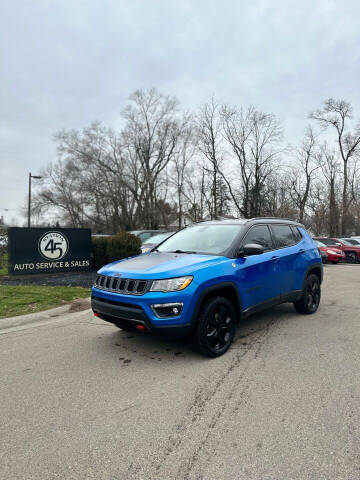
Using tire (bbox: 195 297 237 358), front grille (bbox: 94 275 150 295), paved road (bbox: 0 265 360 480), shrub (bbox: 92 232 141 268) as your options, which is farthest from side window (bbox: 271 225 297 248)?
shrub (bbox: 92 232 141 268)

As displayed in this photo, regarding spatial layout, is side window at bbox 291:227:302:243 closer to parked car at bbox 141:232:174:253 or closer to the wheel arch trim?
the wheel arch trim

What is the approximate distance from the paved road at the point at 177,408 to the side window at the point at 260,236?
4.60 ft

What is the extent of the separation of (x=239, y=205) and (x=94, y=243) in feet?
81.0

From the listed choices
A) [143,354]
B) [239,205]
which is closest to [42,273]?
[143,354]

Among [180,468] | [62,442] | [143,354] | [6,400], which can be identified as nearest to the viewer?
[180,468]

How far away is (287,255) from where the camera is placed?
5371mm

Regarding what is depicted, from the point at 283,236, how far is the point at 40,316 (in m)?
4.61

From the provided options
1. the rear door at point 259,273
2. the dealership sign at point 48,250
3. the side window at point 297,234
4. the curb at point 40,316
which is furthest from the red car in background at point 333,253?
the curb at point 40,316

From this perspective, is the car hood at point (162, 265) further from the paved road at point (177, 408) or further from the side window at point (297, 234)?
the side window at point (297, 234)

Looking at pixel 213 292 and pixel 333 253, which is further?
pixel 333 253

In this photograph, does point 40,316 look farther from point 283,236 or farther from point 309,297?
point 309,297

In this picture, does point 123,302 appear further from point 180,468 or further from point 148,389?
point 180,468

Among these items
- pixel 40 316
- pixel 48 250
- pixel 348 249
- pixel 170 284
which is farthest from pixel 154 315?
pixel 348 249

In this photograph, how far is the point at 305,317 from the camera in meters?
5.93
